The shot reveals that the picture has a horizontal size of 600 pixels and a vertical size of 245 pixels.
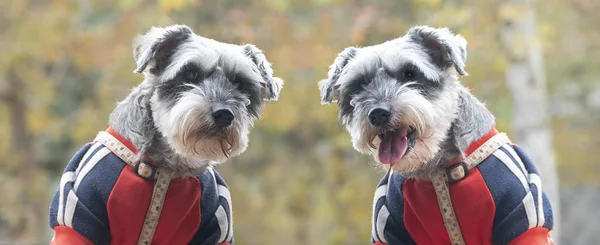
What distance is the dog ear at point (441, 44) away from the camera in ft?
15.7

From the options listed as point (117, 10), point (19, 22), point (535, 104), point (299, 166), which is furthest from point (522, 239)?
point (19, 22)

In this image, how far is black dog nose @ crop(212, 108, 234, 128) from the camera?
182 inches

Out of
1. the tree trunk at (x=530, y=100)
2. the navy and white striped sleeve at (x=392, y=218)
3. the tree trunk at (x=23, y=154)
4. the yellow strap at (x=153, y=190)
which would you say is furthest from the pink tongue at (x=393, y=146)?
the tree trunk at (x=23, y=154)

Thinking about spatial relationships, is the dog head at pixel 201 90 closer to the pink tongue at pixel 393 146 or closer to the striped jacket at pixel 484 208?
the pink tongue at pixel 393 146

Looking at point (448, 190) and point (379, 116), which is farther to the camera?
point (448, 190)

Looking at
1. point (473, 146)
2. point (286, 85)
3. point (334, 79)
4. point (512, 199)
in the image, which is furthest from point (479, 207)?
point (286, 85)

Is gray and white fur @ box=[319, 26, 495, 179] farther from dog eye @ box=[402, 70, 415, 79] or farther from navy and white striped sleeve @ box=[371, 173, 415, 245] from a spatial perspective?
navy and white striped sleeve @ box=[371, 173, 415, 245]

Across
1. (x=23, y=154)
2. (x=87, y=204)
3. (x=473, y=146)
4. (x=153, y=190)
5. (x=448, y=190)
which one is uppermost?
(x=23, y=154)

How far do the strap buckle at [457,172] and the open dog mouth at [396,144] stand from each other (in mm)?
294

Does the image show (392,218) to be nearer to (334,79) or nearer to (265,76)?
(334,79)

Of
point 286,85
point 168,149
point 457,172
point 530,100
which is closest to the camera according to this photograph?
point 457,172

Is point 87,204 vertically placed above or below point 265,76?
below

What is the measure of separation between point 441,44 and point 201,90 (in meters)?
1.29

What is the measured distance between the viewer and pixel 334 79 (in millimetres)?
4961
